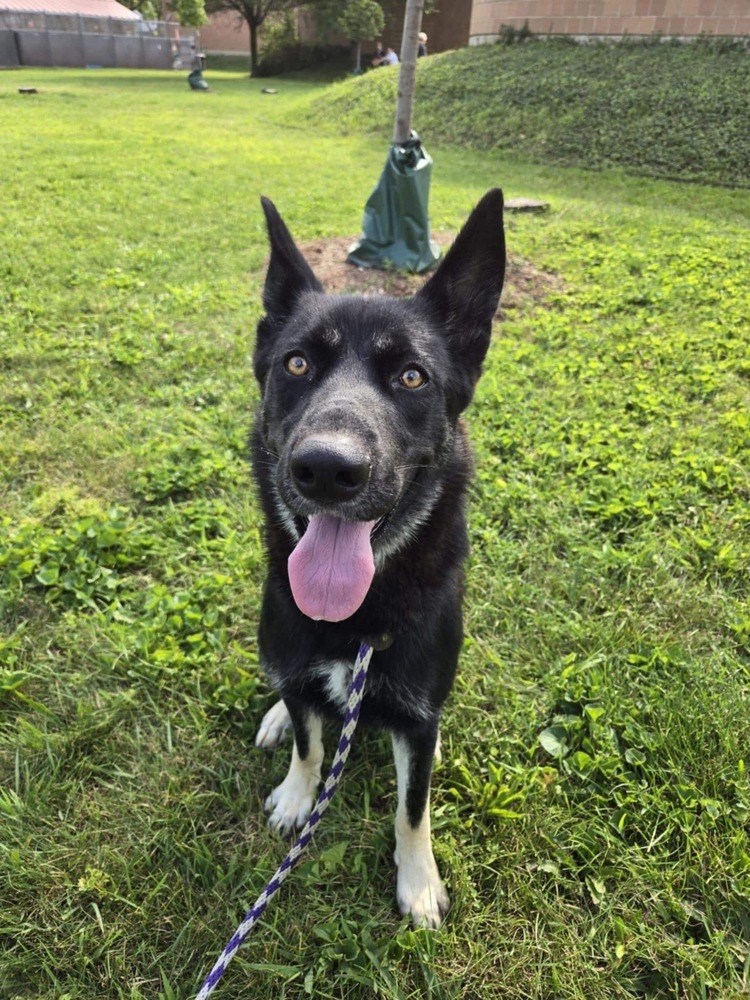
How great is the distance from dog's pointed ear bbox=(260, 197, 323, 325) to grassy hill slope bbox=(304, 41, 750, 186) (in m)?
12.8

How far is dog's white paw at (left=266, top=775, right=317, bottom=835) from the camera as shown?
222 cm

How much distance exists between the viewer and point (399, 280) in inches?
267

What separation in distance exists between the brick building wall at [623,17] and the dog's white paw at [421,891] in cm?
2165

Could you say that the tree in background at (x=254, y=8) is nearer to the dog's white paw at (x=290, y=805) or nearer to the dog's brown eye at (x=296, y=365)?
the dog's brown eye at (x=296, y=365)

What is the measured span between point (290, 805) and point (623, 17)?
76.1 ft

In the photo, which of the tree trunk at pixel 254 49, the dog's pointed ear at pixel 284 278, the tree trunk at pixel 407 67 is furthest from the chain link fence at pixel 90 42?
the dog's pointed ear at pixel 284 278

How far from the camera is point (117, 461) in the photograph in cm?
389

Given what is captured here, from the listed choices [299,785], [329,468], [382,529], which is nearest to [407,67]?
[382,529]

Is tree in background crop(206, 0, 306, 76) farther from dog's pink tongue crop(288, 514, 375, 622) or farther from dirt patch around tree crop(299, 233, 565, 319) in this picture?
dog's pink tongue crop(288, 514, 375, 622)

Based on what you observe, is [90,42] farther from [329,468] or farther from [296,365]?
[329,468]

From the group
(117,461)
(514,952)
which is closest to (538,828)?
(514,952)

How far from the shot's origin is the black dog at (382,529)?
5.90 feet

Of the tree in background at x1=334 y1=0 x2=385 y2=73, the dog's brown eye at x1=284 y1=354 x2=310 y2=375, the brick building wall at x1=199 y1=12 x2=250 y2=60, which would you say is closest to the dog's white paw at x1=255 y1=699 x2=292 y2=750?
the dog's brown eye at x1=284 y1=354 x2=310 y2=375

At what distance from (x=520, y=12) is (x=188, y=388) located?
74.8 ft
